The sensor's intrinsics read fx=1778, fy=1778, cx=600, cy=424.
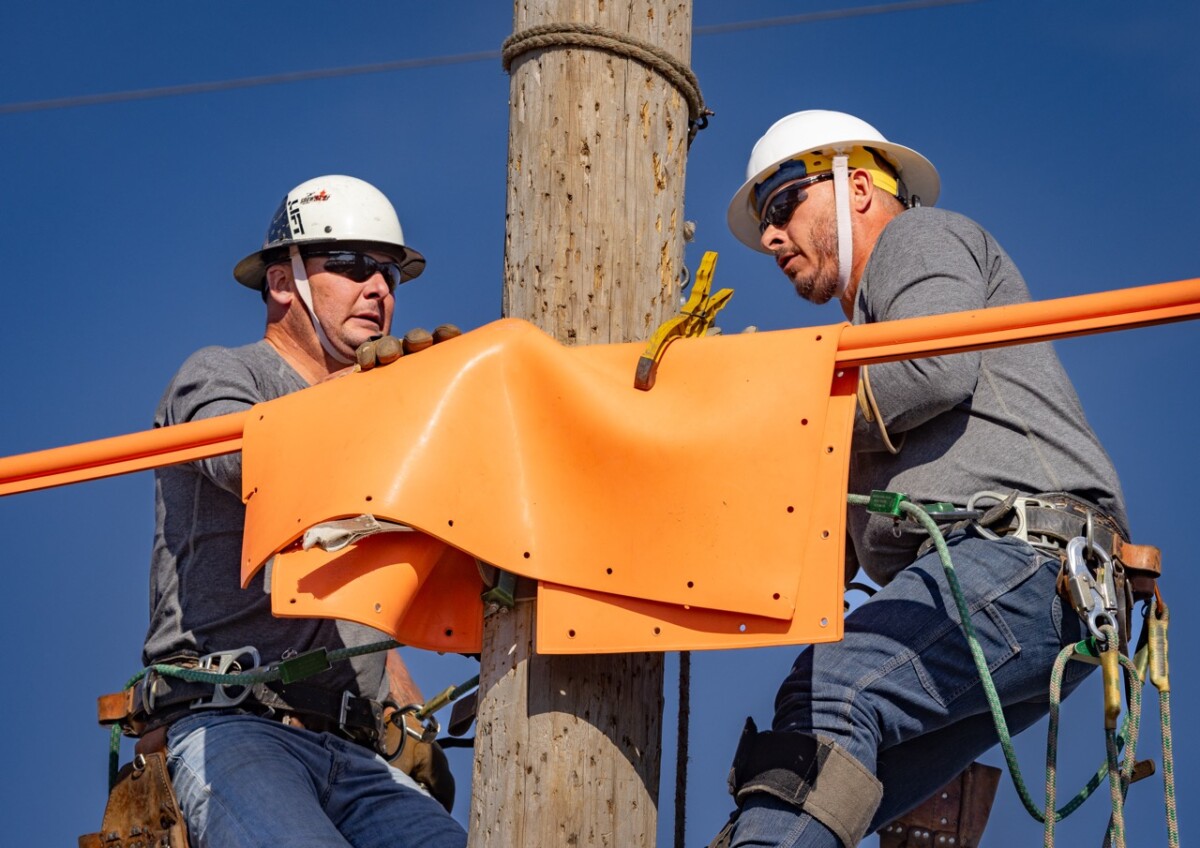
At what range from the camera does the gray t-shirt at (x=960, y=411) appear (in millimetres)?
4305

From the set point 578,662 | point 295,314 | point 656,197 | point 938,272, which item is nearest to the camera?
point 578,662

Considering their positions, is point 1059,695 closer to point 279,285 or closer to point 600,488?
point 600,488

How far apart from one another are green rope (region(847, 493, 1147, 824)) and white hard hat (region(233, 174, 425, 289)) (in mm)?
2523

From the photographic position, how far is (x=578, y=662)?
371 cm

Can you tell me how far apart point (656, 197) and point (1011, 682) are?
139cm

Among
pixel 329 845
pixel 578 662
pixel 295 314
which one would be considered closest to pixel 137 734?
pixel 329 845

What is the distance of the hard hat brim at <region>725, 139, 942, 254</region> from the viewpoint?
17.9 ft

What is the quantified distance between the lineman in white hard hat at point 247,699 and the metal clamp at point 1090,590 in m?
1.69

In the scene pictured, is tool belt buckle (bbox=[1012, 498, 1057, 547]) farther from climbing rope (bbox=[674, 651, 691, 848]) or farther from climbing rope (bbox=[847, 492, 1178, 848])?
climbing rope (bbox=[674, 651, 691, 848])

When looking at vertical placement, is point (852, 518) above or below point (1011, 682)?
above

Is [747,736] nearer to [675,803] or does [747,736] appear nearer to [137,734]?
[675,803]

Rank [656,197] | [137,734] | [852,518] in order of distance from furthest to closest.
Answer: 1. [137,734]
2. [852,518]
3. [656,197]

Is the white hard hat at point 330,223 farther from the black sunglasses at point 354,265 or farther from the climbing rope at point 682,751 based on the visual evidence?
the climbing rope at point 682,751

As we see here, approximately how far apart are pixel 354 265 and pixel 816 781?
2.92m
